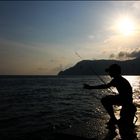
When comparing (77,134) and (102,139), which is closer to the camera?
(102,139)

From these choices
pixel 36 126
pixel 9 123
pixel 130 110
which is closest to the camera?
pixel 130 110

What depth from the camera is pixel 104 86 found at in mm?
10047

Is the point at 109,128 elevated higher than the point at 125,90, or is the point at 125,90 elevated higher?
the point at 125,90

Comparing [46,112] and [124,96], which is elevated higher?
[46,112]

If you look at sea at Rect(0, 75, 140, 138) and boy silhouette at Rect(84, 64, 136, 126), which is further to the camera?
sea at Rect(0, 75, 140, 138)

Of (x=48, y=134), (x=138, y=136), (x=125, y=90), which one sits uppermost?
(x=125, y=90)

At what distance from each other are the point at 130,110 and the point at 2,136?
5.57 m

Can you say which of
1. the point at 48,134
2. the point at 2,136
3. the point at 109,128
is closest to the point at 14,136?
the point at 2,136

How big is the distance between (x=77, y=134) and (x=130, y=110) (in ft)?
7.21

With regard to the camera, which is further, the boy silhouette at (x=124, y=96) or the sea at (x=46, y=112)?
the sea at (x=46, y=112)

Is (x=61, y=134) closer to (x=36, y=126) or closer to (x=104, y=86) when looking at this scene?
(x=104, y=86)

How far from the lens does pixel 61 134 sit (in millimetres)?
9781

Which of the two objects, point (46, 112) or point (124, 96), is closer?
point (124, 96)

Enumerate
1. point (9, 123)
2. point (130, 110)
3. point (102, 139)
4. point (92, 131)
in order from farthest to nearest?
point (9, 123), point (92, 131), point (130, 110), point (102, 139)
